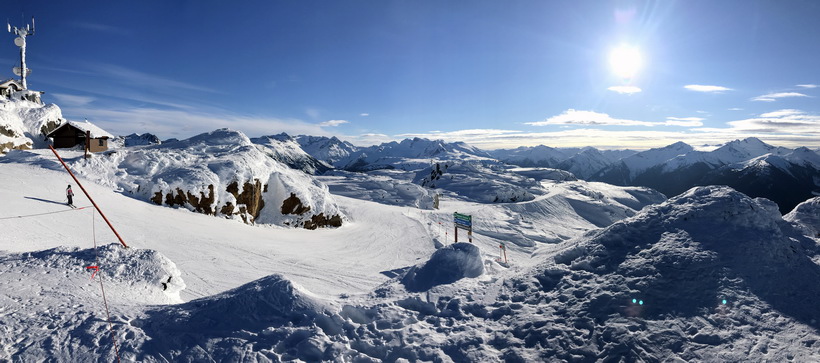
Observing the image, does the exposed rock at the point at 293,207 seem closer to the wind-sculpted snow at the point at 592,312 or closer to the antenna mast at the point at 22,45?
the wind-sculpted snow at the point at 592,312

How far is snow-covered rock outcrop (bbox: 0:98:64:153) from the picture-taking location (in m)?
36.3

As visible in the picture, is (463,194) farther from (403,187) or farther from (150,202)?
(150,202)

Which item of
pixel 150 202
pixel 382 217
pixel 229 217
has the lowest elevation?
pixel 382 217

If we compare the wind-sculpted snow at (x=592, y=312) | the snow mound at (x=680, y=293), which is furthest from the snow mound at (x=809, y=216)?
the wind-sculpted snow at (x=592, y=312)

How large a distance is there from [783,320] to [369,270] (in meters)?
17.3

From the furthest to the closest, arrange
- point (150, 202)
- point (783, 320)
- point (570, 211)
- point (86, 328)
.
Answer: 1. point (570, 211)
2. point (150, 202)
3. point (86, 328)
4. point (783, 320)

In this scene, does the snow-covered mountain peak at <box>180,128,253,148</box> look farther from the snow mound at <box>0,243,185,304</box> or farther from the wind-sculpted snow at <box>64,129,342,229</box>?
the snow mound at <box>0,243,185,304</box>

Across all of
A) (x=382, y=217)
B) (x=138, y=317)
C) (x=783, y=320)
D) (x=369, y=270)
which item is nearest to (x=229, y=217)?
(x=369, y=270)

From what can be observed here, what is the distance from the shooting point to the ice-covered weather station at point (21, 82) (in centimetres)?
4947

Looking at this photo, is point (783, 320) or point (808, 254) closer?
point (783, 320)

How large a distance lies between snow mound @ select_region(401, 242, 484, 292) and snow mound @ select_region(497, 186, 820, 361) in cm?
211

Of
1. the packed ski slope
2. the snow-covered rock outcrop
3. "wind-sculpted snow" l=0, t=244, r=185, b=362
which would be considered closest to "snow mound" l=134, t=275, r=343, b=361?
the packed ski slope

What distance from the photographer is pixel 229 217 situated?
91.6 feet

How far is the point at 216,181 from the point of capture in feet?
93.4
